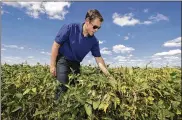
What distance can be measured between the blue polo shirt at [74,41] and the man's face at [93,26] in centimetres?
16

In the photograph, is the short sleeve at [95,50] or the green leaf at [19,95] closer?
the green leaf at [19,95]

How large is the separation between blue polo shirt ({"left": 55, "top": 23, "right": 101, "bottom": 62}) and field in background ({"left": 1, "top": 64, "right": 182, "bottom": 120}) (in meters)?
0.55

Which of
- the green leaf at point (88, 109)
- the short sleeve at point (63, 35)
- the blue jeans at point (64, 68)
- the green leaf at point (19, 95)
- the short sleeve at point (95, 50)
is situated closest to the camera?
the green leaf at point (88, 109)

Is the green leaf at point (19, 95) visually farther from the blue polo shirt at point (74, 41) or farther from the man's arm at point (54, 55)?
the blue polo shirt at point (74, 41)

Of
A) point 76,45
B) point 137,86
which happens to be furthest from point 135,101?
point 76,45

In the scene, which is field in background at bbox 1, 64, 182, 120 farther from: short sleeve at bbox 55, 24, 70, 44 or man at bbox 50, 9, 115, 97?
short sleeve at bbox 55, 24, 70, 44

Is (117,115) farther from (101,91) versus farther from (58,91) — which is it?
(58,91)

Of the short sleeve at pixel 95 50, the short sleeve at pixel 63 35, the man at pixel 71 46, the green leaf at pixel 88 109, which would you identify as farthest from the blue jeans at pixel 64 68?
the green leaf at pixel 88 109

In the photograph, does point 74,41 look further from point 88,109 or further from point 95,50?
point 88,109

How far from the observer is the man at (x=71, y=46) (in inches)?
196

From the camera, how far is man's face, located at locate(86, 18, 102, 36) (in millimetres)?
4801

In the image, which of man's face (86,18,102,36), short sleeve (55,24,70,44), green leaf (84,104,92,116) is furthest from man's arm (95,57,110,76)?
green leaf (84,104,92,116)

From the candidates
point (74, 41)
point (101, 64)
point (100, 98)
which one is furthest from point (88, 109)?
point (101, 64)

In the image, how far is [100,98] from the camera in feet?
13.4
